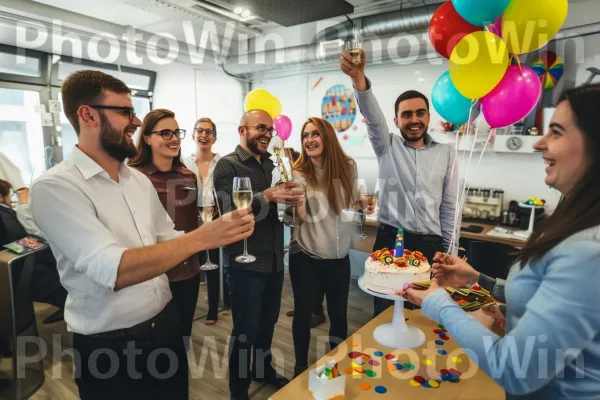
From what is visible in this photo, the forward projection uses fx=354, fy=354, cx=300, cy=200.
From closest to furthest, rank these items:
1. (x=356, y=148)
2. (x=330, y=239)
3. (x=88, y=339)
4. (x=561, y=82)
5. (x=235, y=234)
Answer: (x=235, y=234), (x=88, y=339), (x=330, y=239), (x=561, y=82), (x=356, y=148)

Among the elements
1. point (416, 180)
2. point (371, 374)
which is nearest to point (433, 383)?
point (371, 374)

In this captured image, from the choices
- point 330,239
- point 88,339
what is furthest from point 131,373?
point 330,239

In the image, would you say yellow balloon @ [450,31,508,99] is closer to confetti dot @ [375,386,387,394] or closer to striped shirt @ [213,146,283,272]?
striped shirt @ [213,146,283,272]

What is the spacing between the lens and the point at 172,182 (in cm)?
229

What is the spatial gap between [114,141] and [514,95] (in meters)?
1.92

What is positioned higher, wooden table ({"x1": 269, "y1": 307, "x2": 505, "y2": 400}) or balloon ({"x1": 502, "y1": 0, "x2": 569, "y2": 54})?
balloon ({"x1": 502, "y1": 0, "x2": 569, "y2": 54})

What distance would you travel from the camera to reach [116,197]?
130 centimetres

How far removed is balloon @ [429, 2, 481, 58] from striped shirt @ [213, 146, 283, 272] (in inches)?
51.2

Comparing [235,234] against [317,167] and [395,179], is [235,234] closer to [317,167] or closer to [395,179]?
[317,167]

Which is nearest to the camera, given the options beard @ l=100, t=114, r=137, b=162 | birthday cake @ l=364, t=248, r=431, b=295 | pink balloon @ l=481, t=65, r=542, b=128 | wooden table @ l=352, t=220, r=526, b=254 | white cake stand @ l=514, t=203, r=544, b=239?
beard @ l=100, t=114, r=137, b=162

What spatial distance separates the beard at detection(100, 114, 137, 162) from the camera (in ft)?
4.25

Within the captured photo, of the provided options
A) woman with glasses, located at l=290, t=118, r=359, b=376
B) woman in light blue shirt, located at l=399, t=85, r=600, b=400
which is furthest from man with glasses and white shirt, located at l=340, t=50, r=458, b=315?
woman in light blue shirt, located at l=399, t=85, r=600, b=400

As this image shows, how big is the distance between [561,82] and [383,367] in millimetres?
3484

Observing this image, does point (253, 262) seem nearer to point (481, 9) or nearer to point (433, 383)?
point (433, 383)
